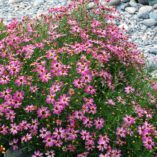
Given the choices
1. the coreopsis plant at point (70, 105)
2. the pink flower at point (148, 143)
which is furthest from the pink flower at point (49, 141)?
the pink flower at point (148, 143)

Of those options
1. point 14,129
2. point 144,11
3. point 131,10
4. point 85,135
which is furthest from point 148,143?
point 131,10

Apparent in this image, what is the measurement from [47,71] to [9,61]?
556 millimetres

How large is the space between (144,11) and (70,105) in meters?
5.71

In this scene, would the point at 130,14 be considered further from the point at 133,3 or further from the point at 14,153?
the point at 14,153

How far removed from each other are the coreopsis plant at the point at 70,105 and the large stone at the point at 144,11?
4.15 m

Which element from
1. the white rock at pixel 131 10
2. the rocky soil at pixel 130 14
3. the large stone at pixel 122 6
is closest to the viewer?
the rocky soil at pixel 130 14

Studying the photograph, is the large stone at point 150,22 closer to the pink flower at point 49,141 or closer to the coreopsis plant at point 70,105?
the coreopsis plant at point 70,105

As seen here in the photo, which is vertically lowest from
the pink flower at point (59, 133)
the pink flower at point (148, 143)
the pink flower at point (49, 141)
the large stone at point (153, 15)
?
the large stone at point (153, 15)

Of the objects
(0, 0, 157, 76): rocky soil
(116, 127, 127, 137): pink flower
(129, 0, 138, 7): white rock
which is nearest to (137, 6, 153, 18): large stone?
(0, 0, 157, 76): rocky soil

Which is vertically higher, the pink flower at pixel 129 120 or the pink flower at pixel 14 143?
the pink flower at pixel 129 120

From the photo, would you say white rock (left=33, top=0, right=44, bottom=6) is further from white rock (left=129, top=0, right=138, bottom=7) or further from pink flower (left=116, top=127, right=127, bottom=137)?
pink flower (left=116, top=127, right=127, bottom=137)

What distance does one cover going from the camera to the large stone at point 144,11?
379 inches

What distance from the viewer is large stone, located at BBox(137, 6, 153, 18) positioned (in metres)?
9.64

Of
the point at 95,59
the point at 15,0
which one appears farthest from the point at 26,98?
the point at 15,0
